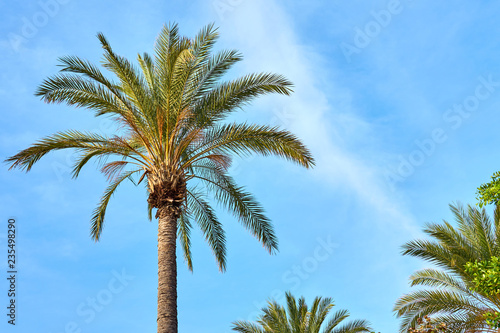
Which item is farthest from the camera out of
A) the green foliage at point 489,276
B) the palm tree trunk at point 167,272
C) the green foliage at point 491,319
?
the palm tree trunk at point 167,272

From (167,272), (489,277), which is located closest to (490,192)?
(489,277)

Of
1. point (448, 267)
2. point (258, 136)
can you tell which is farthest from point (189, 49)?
point (448, 267)

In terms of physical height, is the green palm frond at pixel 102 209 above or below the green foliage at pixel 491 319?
above

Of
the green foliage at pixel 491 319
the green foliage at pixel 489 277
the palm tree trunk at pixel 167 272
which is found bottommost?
the green foliage at pixel 491 319

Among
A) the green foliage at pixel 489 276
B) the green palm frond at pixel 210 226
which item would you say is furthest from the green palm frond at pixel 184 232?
the green foliage at pixel 489 276

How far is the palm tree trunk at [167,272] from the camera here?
13.2 metres

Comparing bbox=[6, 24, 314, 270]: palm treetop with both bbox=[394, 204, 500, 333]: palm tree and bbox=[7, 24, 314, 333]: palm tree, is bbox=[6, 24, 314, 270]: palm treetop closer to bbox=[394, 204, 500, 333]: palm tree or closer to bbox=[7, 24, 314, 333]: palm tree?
bbox=[7, 24, 314, 333]: palm tree

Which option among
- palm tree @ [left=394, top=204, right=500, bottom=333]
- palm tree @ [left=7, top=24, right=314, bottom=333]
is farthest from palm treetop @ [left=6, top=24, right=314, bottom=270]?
palm tree @ [left=394, top=204, right=500, bottom=333]

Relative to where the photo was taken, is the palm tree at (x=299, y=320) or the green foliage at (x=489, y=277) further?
the palm tree at (x=299, y=320)

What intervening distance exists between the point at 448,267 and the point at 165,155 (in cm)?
1091

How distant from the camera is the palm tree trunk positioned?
522 inches

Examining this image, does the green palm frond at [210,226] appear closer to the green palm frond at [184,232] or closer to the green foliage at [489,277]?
the green palm frond at [184,232]

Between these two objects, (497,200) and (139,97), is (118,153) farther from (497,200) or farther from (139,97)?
(497,200)

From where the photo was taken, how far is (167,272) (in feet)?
45.3
